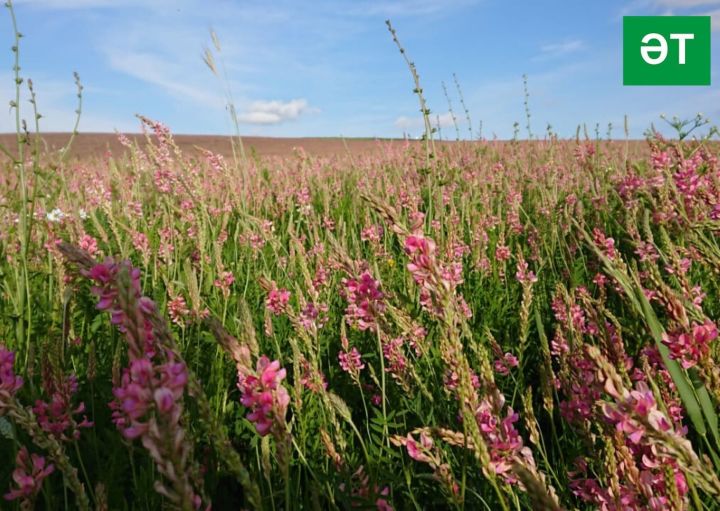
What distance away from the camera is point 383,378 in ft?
5.45

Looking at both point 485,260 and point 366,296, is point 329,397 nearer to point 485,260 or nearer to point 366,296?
point 366,296

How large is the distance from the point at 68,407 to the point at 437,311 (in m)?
1.16

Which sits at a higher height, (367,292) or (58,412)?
(367,292)

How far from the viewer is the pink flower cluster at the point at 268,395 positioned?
0.88m

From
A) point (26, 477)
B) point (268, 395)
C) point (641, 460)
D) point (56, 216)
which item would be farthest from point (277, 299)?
point (56, 216)

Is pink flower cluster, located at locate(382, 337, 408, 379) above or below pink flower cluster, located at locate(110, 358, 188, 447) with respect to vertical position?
below

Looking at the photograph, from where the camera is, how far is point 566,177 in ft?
19.1

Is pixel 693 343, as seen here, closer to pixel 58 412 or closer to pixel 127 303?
pixel 127 303

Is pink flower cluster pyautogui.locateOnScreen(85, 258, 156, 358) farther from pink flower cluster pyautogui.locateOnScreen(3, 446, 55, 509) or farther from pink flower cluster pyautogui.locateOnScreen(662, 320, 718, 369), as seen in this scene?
pink flower cluster pyautogui.locateOnScreen(662, 320, 718, 369)

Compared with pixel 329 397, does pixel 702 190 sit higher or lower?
higher

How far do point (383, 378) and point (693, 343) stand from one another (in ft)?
2.81

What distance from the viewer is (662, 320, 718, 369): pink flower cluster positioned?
41.9 inches

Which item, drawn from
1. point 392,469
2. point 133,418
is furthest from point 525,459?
point 392,469

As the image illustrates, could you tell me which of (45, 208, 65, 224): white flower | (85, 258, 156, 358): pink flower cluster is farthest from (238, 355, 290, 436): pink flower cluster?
(45, 208, 65, 224): white flower
